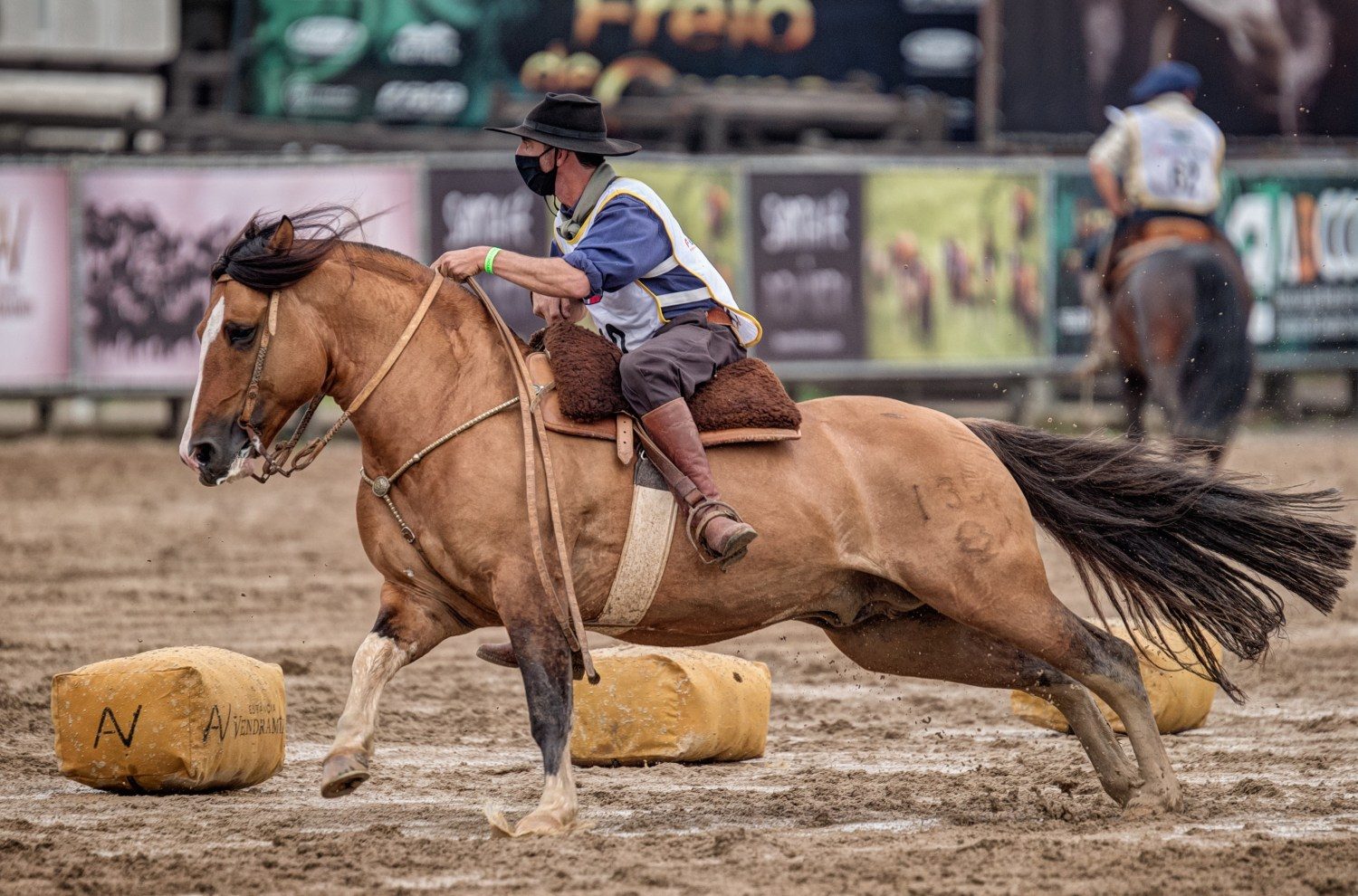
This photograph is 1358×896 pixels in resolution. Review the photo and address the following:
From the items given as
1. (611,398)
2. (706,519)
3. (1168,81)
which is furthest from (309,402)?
(1168,81)

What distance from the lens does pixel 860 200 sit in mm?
16422

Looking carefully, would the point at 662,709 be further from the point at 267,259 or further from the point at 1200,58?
the point at 1200,58

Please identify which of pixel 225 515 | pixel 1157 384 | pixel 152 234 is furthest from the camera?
pixel 152 234

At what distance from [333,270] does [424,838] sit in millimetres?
1672

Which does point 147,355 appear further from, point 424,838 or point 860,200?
point 424,838

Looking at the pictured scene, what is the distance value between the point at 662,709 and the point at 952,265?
10.8 meters

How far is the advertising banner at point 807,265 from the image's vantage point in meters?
16.1

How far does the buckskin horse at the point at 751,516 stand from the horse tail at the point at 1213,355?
14.5 ft

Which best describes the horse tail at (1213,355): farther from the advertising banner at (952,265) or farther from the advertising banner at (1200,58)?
the advertising banner at (1200,58)

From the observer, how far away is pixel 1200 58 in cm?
2053

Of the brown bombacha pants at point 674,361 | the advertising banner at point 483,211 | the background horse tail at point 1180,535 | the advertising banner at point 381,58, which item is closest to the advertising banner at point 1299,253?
the advertising banner at point 483,211

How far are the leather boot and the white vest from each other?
0.38 m

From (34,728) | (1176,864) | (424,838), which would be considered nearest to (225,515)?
(34,728)

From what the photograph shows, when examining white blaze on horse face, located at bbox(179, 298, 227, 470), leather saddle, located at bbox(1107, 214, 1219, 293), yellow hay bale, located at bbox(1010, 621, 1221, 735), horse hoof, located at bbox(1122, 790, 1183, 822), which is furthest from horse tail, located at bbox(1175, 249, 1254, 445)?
white blaze on horse face, located at bbox(179, 298, 227, 470)
